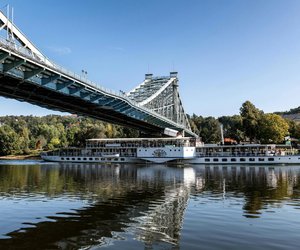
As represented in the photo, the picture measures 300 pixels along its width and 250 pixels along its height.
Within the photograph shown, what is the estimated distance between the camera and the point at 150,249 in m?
14.3

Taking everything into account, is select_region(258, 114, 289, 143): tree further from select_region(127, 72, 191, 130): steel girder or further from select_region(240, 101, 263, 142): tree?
select_region(127, 72, 191, 130): steel girder

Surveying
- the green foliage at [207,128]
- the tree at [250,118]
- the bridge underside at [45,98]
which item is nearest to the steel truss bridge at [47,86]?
the bridge underside at [45,98]

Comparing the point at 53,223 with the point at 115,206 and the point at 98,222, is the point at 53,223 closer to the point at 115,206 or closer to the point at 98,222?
the point at 98,222

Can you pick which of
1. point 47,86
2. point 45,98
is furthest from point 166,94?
point 47,86

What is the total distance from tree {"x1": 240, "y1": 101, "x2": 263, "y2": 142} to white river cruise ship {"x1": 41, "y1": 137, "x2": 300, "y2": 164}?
14.0 m

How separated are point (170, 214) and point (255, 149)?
234 ft

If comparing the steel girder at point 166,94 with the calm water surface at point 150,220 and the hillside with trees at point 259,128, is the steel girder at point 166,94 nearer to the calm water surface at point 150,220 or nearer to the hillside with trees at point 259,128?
the hillside with trees at point 259,128

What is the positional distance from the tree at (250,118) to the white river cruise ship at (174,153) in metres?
14.0

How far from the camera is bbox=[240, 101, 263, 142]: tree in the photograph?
112 metres

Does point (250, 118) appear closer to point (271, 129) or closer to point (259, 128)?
point (259, 128)

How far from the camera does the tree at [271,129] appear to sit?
10894 cm

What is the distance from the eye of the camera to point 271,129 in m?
108

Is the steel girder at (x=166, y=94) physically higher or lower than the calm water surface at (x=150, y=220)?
higher

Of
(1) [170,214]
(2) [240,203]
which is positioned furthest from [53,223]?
(2) [240,203]
